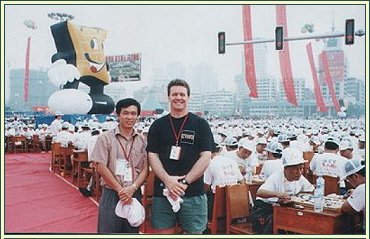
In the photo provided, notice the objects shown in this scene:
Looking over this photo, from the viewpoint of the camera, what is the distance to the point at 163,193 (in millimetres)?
1897

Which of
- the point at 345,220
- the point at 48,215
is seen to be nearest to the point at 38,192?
the point at 48,215

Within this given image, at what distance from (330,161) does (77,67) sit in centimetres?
190

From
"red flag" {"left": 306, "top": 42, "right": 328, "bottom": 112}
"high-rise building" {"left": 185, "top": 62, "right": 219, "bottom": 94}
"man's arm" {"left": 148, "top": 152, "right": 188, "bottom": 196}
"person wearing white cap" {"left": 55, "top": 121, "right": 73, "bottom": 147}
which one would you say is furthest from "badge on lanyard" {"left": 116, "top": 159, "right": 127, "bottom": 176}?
"red flag" {"left": 306, "top": 42, "right": 328, "bottom": 112}

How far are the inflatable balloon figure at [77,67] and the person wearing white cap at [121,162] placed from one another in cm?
49

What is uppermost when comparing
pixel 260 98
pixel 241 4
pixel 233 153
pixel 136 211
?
pixel 241 4

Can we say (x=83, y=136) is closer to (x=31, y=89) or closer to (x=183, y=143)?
(x=31, y=89)

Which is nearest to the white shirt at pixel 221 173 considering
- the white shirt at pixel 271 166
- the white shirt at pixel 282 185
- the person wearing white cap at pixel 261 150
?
the white shirt at pixel 271 166

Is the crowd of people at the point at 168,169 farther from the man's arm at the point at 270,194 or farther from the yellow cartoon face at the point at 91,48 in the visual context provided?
Answer: the yellow cartoon face at the point at 91,48

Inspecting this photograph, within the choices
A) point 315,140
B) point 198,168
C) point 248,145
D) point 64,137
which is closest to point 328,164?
point 315,140

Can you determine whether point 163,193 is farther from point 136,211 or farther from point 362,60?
point 362,60

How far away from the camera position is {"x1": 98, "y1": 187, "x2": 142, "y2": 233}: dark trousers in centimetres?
193

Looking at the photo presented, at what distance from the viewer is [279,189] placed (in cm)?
225

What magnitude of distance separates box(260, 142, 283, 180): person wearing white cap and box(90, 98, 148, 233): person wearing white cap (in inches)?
43.9

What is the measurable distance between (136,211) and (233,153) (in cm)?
143
